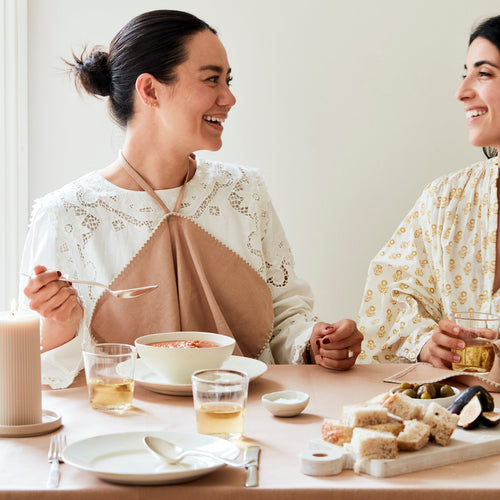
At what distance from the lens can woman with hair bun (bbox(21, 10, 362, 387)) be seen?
2.01m

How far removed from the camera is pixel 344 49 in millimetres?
2822

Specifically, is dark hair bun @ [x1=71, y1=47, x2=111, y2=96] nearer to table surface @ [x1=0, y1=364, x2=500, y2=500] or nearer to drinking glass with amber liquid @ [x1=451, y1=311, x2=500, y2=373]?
table surface @ [x1=0, y1=364, x2=500, y2=500]

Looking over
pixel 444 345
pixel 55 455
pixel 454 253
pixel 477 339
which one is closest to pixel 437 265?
pixel 454 253

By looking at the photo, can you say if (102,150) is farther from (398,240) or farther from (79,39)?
(398,240)

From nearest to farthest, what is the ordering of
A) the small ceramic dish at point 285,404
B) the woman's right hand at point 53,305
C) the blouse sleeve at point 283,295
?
the small ceramic dish at point 285,404 → the woman's right hand at point 53,305 → the blouse sleeve at point 283,295

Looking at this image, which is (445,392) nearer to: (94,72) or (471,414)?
(471,414)

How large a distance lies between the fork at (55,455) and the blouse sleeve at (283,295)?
0.94 metres

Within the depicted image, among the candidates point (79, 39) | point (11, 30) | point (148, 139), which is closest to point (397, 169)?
point (148, 139)

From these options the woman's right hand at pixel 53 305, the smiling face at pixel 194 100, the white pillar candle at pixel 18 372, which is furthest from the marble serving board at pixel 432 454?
the smiling face at pixel 194 100

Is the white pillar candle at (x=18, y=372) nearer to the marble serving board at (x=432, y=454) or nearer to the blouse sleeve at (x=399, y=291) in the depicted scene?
the marble serving board at (x=432, y=454)

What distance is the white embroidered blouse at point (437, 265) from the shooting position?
2365 mm

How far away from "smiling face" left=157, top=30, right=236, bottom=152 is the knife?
1.17 meters

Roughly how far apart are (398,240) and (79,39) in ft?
4.49

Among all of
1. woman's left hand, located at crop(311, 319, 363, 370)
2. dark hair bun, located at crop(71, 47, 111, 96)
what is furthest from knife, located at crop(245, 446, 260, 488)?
dark hair bun, located at crop(71, 47, 111, 96)
